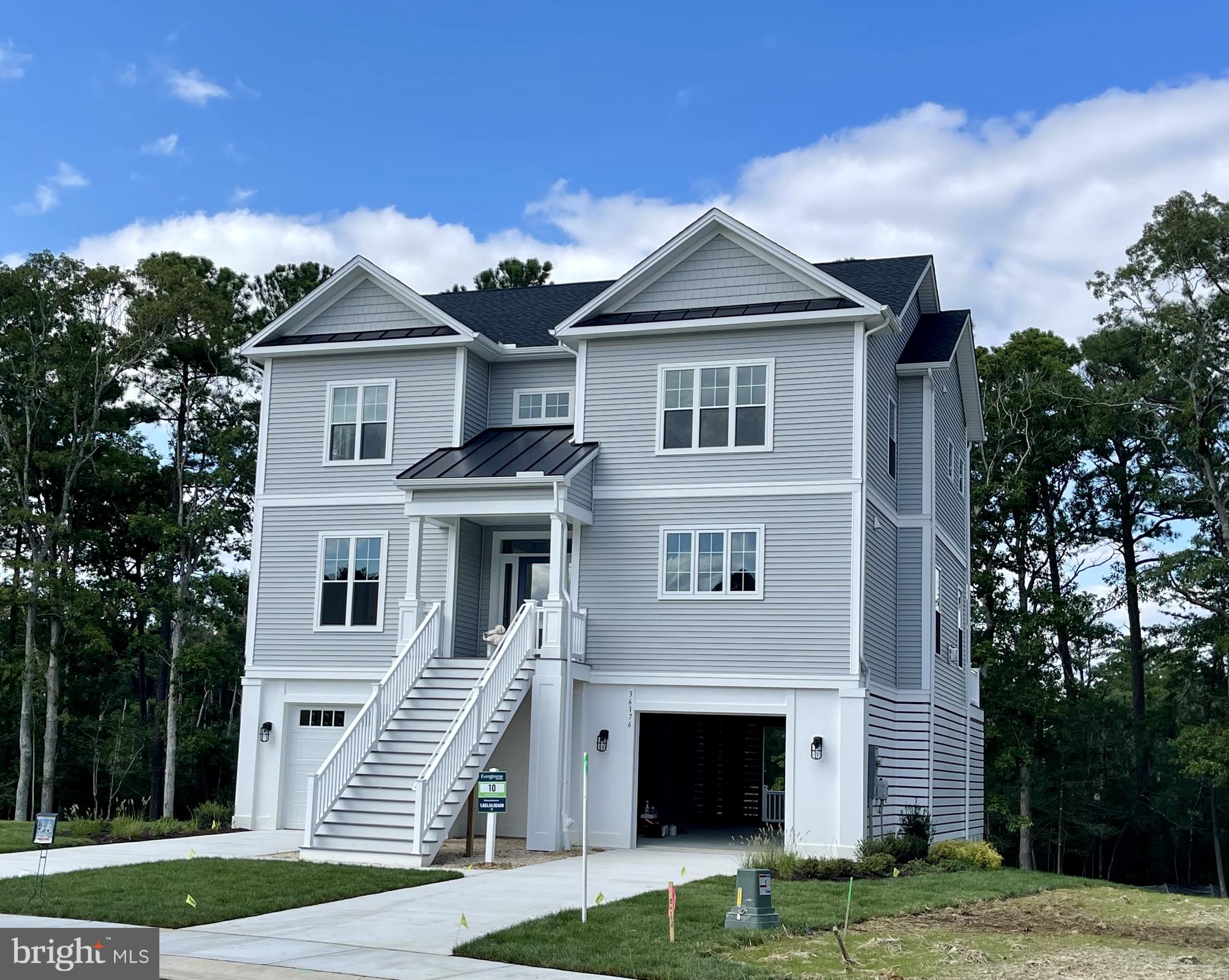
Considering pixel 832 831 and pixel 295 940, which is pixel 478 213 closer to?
pixel 832 831

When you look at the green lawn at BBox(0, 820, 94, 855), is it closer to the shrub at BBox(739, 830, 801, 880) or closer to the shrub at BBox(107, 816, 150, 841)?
the shrub at BBox(107, 816, 150, 841)

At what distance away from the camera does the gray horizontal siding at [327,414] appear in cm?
2400

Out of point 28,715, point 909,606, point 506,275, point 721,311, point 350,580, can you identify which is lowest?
point 28,715

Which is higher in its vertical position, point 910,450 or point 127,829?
point 910,450

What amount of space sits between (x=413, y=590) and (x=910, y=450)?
31.1ft

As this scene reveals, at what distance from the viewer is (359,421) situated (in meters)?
24.5

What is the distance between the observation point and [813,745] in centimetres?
2038

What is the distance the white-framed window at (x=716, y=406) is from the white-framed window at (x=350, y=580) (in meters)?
5.72

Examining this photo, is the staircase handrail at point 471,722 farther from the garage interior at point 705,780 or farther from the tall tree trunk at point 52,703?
the tall tree trunk at point 52,703

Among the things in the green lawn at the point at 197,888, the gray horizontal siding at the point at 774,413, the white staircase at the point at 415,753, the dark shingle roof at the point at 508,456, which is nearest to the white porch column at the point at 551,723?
the white staircase at the point at 415,753

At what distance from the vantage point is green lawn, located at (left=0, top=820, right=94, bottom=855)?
61.0 feet

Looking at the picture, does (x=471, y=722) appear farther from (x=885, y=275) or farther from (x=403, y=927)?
(x=885, y=275)

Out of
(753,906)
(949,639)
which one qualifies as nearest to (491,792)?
(753,906)

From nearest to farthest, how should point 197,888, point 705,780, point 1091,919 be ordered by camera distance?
point 1091,919, point 197,888, point 705,780
